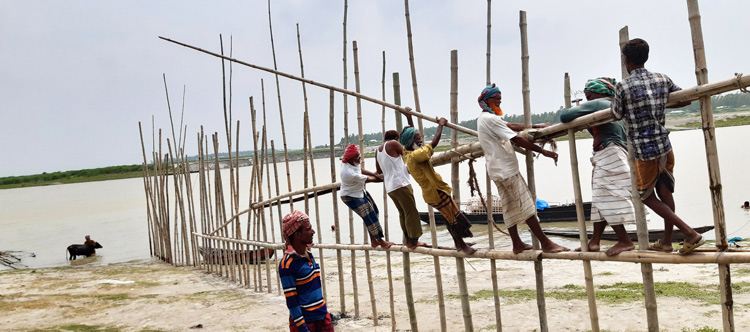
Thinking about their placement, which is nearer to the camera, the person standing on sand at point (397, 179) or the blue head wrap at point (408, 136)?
the blue head wrap at point (408, 136)

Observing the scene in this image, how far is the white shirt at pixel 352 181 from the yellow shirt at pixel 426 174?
1063 mm

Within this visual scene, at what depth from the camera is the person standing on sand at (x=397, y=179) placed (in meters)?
5.31

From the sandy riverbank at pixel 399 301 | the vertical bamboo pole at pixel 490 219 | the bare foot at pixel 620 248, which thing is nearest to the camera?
the bare foot at pixel 620 248

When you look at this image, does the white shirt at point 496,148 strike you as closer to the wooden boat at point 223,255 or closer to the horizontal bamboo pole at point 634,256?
the horizontal bamboo pole at point 634,256

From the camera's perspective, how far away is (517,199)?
14.1ft

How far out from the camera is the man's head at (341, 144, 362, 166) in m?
5.93

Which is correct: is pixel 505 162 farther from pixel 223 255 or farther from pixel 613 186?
pixel 223 255

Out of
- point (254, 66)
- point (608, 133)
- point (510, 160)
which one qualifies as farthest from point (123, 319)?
point (608, 133)

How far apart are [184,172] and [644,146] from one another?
1142 centimetres

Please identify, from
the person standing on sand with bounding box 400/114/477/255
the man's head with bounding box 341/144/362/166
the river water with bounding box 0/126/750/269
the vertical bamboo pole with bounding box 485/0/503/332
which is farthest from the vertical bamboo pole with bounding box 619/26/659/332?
the river water with bounding box 0/126/750/269

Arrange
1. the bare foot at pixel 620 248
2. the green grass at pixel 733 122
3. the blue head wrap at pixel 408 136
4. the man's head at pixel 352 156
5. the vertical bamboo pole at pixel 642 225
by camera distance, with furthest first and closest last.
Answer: the green grass at pixel 733 122
the man's head at pixel 352 156
the blue head wrap at pixel 408 136
the bare foot at pixel 620 248
the vertical bamboo pole at pixel 642 225

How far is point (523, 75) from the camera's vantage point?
4309 mm

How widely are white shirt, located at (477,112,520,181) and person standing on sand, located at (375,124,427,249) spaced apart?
1123mm

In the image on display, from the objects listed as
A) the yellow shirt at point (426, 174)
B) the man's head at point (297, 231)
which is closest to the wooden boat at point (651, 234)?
the yellow shirt at point (426, 174)
